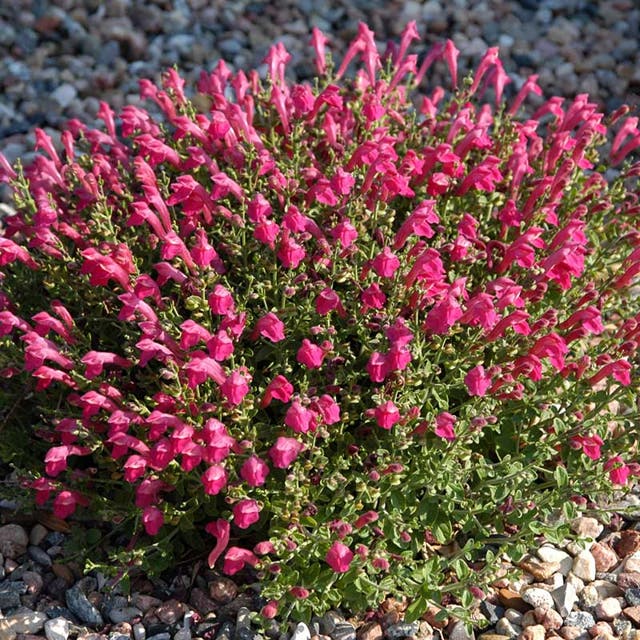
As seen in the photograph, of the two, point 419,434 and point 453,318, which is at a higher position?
point 453,318

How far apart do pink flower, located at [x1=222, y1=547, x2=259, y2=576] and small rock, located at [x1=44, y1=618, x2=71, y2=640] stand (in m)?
0.67

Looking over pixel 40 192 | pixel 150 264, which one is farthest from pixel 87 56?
pixel 150 264

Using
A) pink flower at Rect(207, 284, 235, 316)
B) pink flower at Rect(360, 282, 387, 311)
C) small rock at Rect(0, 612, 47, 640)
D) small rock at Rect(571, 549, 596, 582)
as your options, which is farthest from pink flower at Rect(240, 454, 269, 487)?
small rock at Rect(571, 549, 596, 582)

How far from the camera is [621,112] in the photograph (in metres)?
4.34

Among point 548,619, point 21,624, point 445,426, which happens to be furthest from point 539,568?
point 21,624

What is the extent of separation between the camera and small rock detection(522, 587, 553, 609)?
142 inches

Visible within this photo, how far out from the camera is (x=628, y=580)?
12.2 feet

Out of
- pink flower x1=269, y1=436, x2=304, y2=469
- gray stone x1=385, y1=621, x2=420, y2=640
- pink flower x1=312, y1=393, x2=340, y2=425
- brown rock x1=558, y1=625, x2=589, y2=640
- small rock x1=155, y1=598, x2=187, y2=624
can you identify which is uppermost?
pink flower x1=312, y1=393, x2=340, y2=425

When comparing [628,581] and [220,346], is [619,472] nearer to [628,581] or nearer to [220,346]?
[628,581]

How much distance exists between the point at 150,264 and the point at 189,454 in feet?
3.56

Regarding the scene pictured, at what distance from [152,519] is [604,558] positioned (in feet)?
5.90

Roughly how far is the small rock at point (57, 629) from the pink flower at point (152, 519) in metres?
0.54

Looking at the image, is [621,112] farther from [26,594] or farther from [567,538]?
[26,594]

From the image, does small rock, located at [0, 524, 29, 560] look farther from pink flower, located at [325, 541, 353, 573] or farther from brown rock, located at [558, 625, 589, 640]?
brown rock, located at [558, 625, 589, 640]
